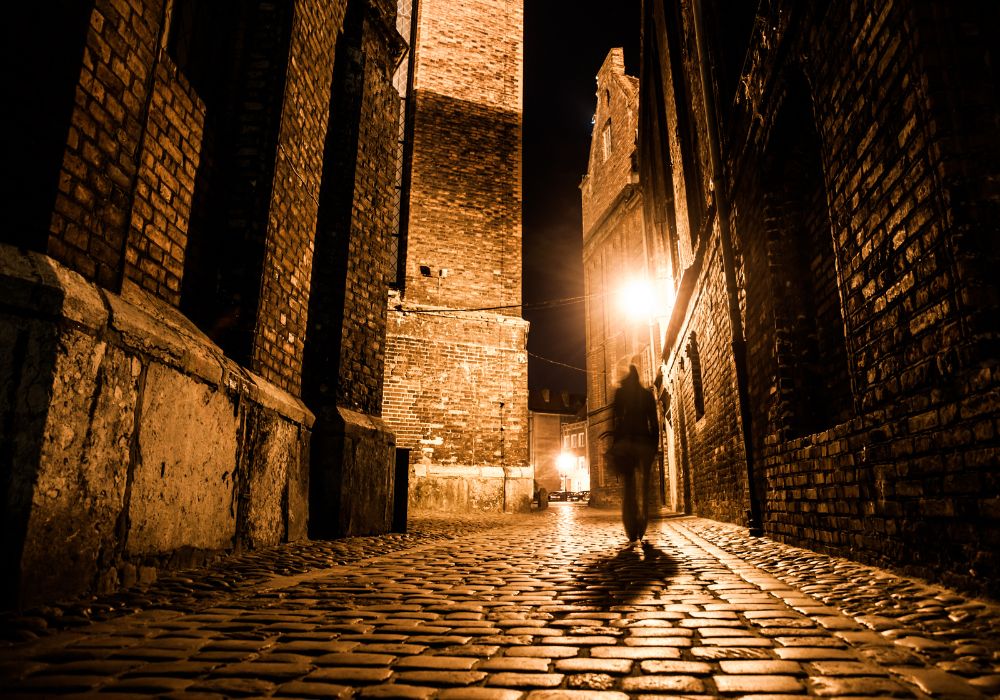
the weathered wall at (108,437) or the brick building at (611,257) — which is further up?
the brick building at (611,257)

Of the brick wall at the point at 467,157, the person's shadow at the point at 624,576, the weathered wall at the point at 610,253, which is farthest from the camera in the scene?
the weathered wall at the point at 610,253

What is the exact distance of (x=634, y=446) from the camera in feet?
18.5

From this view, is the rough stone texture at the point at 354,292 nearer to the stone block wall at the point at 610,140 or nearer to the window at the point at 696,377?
the window at the point at 696,377

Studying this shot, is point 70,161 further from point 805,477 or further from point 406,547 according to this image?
point 805,477

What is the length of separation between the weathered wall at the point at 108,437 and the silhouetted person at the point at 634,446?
3.36 metres

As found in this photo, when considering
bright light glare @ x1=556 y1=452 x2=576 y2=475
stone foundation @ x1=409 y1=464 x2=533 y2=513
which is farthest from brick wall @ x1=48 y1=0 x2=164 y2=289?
bright light glare @ x1=556 y1=452 x2=576 y2=475

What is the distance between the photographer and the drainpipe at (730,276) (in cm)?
587

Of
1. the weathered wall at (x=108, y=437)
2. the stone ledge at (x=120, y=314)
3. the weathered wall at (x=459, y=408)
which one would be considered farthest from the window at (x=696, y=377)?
the weathered wall at (x=108, y=437)

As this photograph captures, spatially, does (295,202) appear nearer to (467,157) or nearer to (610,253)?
(467,157)

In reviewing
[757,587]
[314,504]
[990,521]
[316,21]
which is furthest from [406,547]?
[316,21]

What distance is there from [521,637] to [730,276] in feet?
17.8

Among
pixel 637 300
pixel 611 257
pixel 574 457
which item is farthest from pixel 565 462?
pixel 637 300

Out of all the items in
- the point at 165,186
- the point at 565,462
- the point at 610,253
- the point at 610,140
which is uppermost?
the point at 610,140

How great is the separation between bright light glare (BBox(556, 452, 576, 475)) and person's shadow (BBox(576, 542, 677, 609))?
38238 mm
